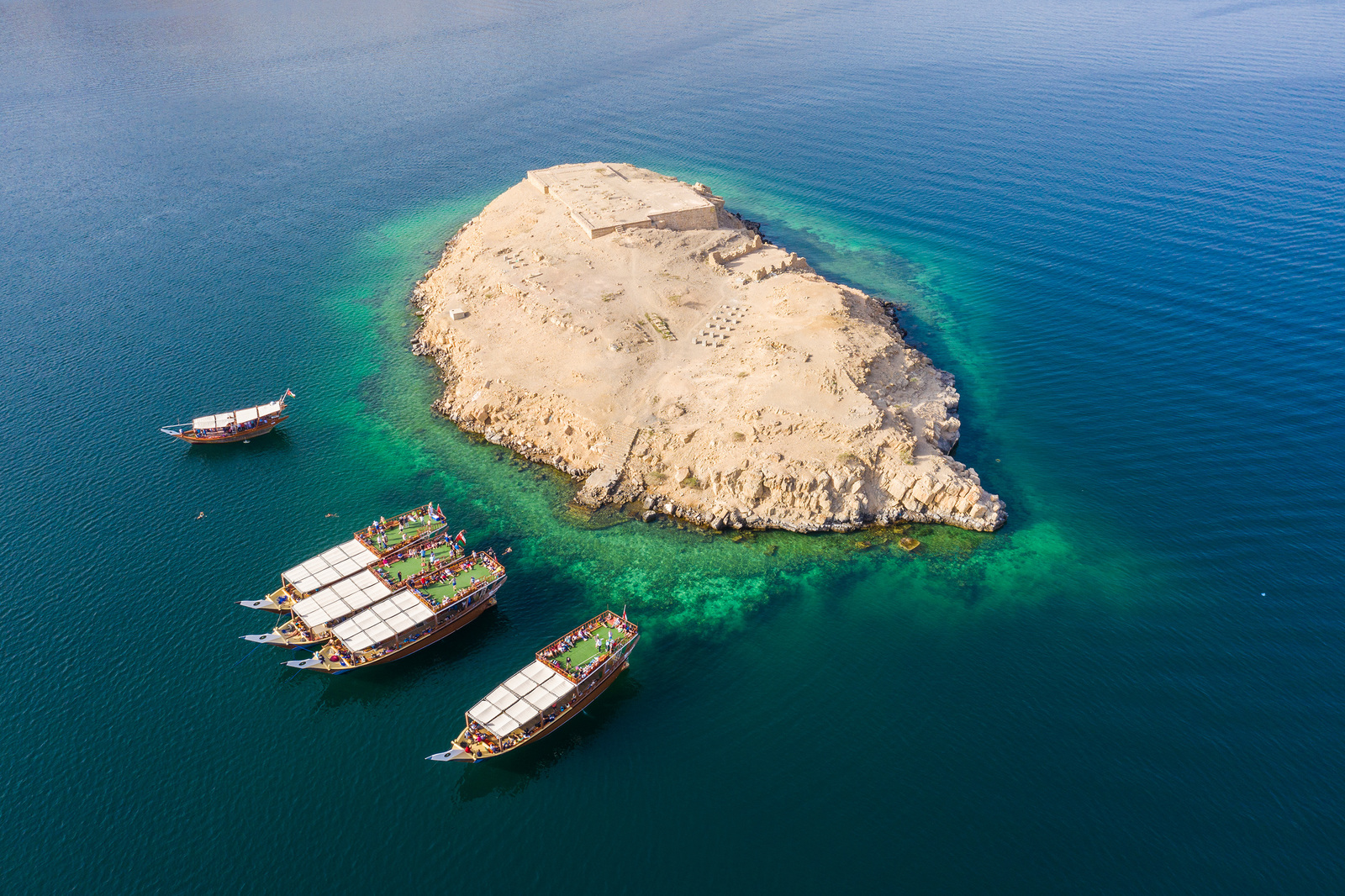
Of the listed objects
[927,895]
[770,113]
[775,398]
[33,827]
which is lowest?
[927,895]

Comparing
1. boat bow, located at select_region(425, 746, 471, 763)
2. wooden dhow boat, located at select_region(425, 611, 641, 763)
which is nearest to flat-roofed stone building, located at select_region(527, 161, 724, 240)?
wooden dhow boat, located at select_region(425, 611, 641, 763)

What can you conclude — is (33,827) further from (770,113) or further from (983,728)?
(770,113)

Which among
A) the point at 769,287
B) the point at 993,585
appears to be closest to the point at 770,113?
the point at 769,287

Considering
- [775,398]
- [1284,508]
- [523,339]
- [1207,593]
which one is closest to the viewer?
[1207,593]

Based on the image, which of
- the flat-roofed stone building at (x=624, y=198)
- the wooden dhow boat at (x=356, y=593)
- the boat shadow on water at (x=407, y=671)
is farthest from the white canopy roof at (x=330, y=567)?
the flat-roofed stone building at (x=624, y=198)

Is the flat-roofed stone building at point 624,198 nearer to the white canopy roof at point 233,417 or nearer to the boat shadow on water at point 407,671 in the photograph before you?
the white canopy roof at point 233,417

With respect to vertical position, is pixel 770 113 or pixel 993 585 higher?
pixel 770 113

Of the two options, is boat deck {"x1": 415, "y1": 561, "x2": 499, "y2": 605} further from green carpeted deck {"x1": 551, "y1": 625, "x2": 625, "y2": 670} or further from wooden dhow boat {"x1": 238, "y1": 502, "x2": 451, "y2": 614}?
green carpeted deck {"x1": 551, "y1": 625, "x2": 625, "y2": 670}
